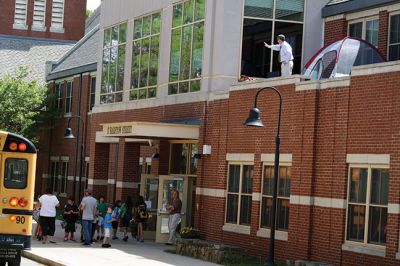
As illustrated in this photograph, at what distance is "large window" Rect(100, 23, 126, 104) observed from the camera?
123 ft

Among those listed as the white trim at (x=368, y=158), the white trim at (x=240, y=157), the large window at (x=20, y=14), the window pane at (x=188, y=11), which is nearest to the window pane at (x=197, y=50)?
the window pane at (x=188, y=11)

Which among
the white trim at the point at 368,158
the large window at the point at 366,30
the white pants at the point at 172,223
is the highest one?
the large window at the point at 366,30

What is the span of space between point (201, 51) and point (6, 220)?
12.4m

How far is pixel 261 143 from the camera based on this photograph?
1005 inches

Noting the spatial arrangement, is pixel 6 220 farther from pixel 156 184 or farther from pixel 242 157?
pixel 156 184

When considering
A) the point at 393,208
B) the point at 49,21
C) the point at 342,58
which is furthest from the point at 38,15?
the point at 393,208

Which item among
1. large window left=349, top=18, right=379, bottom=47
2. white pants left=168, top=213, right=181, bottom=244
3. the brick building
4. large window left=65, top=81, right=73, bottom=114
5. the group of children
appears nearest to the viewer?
the brick building

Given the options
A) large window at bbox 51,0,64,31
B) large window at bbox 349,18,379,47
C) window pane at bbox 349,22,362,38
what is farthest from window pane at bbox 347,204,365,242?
large window at bbox 51,0,64,31

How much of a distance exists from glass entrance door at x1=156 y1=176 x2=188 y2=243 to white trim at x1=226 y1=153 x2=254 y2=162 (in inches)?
139

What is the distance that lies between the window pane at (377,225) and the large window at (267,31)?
29.7 ft

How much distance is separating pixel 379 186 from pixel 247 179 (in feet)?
19.9

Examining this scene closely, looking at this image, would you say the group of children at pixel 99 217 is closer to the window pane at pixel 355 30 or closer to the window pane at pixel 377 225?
the window pane at pixel 355 30

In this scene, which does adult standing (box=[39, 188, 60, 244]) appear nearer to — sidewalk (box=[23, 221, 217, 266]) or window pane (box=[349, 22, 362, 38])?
sidewalk (box=[23, 221, 217, 266])

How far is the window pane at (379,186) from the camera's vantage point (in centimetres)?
2078
